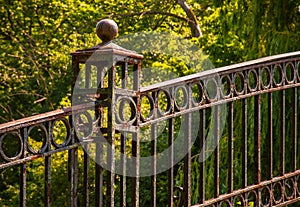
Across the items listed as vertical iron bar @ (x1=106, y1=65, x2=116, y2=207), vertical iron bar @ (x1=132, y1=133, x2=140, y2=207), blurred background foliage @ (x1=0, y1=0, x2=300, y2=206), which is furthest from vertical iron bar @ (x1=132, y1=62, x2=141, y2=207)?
blurred background foliage @ (x1=0, y1=0, x2=300, y2=206)

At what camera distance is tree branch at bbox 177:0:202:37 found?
53.6ft

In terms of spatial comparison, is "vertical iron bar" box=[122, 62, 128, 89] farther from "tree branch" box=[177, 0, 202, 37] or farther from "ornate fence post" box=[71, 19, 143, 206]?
"tree branch" box=[177, 0, 202, 37]

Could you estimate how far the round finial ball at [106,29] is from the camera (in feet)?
10.5

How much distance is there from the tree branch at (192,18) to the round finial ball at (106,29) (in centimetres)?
1308

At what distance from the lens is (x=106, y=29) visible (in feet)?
10.6

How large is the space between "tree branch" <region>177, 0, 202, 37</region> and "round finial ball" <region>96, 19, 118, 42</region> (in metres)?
13.1

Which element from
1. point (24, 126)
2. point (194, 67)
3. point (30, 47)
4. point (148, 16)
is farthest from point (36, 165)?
point (24, 126)

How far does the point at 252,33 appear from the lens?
8.05m

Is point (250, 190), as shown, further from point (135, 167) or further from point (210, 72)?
point (135, 167)

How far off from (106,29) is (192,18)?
13.5m

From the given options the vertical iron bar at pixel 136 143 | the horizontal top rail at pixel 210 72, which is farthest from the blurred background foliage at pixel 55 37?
the vertical iron bar at pixel 136 143

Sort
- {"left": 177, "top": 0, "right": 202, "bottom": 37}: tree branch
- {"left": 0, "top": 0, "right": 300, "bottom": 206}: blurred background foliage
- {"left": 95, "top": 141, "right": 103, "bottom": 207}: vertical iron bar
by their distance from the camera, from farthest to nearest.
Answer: {"left": 177, "top": 0, "right": 202, "bottom": 37}: tree branch < {"left": 0, "top": 0, "right": 300, "bottom": 206}: blurred background foliage < {"left": 95, "top": 141, "right": 103, "bottom": 207}: vertical iron bar

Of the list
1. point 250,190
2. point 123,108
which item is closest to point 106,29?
point 123,108

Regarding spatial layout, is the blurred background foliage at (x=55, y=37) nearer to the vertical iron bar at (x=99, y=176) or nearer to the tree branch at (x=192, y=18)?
the tree branch at (x=192, y=18)
